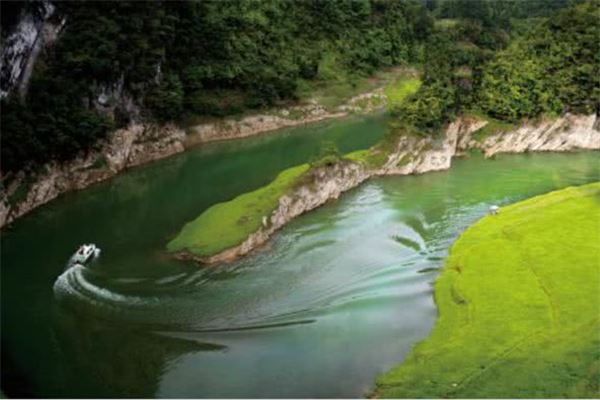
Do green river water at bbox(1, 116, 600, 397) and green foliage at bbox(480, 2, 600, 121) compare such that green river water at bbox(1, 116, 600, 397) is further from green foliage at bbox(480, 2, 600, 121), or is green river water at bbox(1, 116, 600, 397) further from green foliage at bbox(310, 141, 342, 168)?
green foliage at bbox(480, 2, 600, 121)

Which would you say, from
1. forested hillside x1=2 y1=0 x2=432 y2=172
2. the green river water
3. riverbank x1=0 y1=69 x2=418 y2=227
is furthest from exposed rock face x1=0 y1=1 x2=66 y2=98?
the green river water

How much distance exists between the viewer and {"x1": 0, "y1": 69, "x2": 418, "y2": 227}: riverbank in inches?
1730

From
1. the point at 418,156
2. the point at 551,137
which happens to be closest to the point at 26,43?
the point at 418,156

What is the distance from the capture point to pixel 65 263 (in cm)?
3466

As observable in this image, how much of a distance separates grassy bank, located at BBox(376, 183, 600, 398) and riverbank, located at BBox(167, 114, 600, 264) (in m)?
10.9

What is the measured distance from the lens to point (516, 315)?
86.6 feet

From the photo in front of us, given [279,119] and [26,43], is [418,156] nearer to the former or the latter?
[279,119]

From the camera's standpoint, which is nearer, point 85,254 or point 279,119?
point 85,254

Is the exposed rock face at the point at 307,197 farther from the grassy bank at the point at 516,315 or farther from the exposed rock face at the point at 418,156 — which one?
the grassy bank at the point at 516,315

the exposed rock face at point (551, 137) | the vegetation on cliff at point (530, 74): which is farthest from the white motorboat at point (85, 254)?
the exposed rock face at point (551, 137)

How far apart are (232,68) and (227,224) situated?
127ft

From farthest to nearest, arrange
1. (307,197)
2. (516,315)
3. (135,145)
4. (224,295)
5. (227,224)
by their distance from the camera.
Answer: (135,145)
(307,197)
(227,224)
(224,295)
(516,315)

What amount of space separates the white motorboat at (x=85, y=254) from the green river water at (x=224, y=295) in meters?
0.60

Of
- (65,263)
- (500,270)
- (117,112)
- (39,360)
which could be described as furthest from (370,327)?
(117,112)
